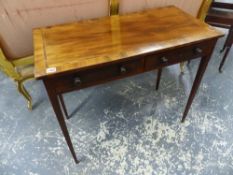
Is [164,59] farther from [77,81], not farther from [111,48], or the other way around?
[77,81]

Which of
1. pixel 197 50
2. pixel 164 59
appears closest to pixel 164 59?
pixel 164 59

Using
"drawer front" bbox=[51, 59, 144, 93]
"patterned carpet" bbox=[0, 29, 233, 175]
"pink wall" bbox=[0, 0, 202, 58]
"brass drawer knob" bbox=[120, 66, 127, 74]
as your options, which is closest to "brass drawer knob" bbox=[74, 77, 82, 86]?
"drawer front" bbox=[51, 59, 144, 93]

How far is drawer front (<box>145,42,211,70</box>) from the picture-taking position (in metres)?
0.86

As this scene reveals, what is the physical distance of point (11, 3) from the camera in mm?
910

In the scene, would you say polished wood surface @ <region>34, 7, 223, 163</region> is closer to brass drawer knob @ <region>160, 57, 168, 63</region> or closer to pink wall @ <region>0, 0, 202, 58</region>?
brass drawer knob @ <region>160, 57, 168, 63</region>

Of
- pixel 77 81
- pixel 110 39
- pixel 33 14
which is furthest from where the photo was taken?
pixel 33 14

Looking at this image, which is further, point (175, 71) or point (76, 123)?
point (175, 71)

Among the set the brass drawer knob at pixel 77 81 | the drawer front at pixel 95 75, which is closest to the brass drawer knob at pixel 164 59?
the drawer front at pixel 95 75

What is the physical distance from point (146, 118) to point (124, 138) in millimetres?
239

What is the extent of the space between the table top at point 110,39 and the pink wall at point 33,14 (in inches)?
5.2

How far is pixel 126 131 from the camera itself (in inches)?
51.2

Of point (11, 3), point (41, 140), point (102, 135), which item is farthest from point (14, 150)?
point (11, 3)

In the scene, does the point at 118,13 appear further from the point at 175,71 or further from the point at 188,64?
the point at 188,64

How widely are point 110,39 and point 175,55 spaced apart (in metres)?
0.33
